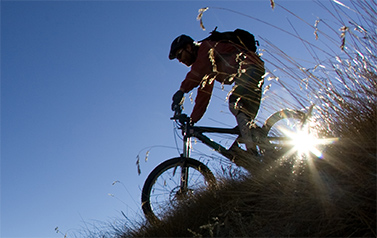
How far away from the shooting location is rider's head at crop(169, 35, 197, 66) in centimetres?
515

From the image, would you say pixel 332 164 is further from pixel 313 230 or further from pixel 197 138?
pixel 197 138

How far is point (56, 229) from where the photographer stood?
162 inches

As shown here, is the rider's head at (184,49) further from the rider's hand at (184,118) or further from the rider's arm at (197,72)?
the rider's hand at (184,118)

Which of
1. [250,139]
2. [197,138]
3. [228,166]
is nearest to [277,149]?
[228,166]

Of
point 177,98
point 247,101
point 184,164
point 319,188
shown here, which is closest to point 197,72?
point 177,98

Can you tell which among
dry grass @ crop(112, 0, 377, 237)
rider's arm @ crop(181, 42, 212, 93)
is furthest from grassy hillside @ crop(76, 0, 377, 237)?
rider's arm @ crop(181, 42, 212, 93)

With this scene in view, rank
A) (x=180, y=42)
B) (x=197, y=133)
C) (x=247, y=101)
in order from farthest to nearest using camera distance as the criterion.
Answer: (x=180, y=42) < (x=197, y=133) < (x=247, y=101)

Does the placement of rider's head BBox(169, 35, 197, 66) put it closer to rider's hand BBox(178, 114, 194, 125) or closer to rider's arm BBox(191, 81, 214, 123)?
rider's arm BBox(191, 81, 214, 123)

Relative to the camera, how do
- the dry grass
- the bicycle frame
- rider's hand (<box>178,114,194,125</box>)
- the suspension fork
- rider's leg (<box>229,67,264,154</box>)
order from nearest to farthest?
1. the dry grass
2. rider's leg (<box>229,67,264,154</box>)
3. the suspension fork
4. the bicycle frame
5. rider's hand (<box>178,114,194,125</box>)

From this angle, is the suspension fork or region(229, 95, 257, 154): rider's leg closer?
region(229, 95, 257, 154): rider's leg

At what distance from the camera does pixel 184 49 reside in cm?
519

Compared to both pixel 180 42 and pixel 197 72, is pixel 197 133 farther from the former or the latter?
pixel 180 42

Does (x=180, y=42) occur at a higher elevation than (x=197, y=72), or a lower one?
higher

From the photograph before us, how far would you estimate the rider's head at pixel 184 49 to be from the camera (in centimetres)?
515
